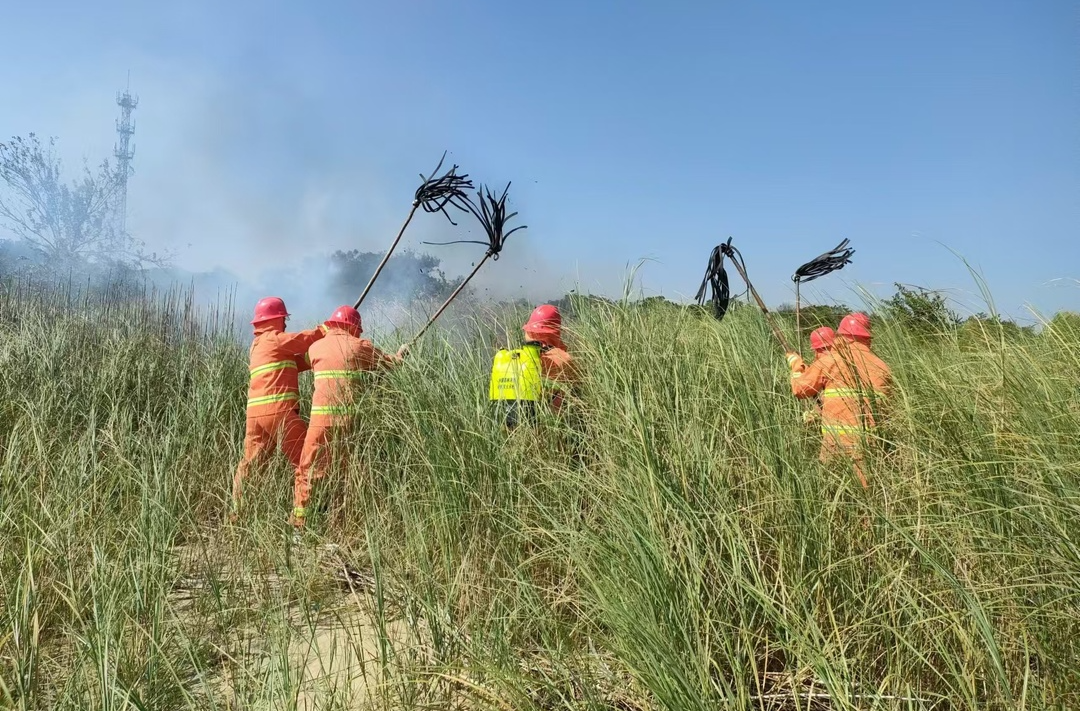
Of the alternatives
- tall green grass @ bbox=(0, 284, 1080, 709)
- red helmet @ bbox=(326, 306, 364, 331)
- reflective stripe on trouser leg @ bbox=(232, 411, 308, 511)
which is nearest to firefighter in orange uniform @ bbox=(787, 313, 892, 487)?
tall green grass @ bbox=(0, 284, 1080, 709)

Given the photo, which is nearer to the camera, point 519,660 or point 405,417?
point 519,660

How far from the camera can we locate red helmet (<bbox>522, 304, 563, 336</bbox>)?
16.4ft

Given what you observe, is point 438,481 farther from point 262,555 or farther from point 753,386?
point 753,386

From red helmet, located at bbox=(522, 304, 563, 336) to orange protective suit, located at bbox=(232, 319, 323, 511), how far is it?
202cm

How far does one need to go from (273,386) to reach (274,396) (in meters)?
0.09

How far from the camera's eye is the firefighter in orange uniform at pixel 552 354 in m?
3.75

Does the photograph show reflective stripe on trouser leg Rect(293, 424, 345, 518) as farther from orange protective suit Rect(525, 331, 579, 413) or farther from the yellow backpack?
orange protective suit Rect(525, 331, 579, 413)

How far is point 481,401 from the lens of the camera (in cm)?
394

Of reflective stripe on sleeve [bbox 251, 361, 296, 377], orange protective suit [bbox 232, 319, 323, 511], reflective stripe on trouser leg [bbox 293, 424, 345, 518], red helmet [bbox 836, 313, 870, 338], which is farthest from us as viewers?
reflective stripe on sleeve [bbox 251, 361, 296, 377]

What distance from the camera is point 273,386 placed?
5.22m

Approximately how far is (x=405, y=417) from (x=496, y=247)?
1.95 meters

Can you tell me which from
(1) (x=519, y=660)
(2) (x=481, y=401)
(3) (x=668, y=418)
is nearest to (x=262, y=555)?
(2) (x=481, y=401)

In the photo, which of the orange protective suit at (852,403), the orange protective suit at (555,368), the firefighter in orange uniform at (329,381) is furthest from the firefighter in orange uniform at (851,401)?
the firefighter in orange uniform at (329,381)

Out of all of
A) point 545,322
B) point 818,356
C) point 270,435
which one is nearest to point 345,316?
point 270,435
